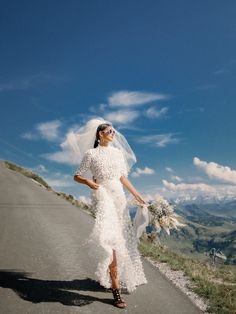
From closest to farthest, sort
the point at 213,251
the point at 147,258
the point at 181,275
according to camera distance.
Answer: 1. the point at 181,275
2. the point at 147,258
3. the point at 213,251

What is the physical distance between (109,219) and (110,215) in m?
0.08

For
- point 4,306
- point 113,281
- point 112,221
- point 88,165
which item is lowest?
point 4,306

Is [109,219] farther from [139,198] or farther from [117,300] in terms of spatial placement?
[117,300]

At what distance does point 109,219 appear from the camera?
7.59 meters

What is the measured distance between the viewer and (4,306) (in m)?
6.69

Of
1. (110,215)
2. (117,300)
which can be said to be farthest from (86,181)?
(117,300)


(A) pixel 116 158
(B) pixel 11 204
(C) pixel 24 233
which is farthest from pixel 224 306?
(B) pixel 11 204

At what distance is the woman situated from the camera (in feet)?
24.6

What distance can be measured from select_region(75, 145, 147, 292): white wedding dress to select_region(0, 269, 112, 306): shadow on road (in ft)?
1.75

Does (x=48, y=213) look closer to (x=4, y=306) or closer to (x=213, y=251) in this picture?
(x=213, y=251)

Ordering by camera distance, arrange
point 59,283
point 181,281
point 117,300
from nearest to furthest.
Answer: point 117,300, point 59,283, point 181,281

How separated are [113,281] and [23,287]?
177 centimetres

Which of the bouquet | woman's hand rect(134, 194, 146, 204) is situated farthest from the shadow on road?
the bouquet

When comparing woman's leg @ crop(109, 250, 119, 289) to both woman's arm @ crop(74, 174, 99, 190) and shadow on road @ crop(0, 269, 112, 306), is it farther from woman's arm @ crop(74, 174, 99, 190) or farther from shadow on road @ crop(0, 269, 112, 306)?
woman's arm @ crop(74, 174, 99, 190)
